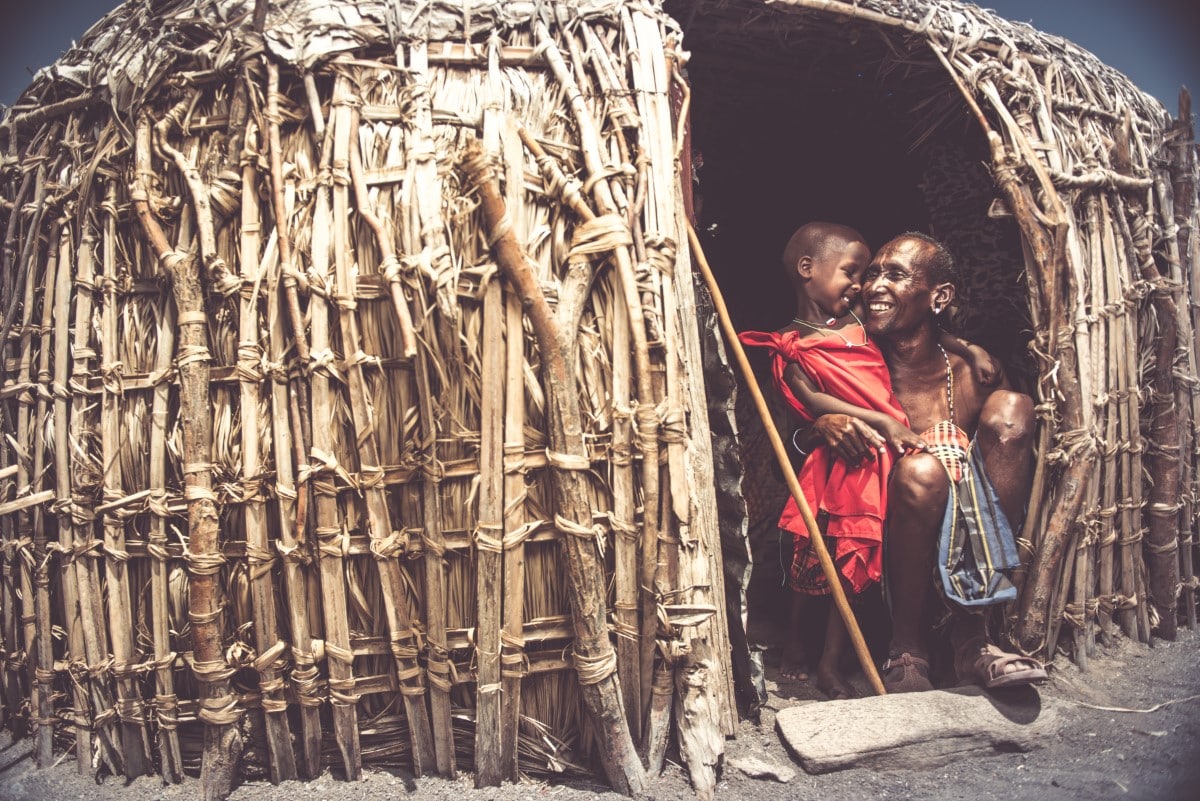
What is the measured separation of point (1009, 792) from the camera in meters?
2.40

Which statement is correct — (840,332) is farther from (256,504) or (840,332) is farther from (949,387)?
(256,504)

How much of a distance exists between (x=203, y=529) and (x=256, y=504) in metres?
0.19

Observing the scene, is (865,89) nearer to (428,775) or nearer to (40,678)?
(428,775)

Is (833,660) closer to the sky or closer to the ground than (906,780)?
closer to the sky

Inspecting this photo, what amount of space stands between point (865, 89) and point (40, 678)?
14.6 ft

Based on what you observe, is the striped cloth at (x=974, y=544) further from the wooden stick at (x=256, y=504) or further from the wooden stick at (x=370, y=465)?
the wooden stick at (x=256, y=504)

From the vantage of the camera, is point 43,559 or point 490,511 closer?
point 490,511

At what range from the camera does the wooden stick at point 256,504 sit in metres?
2.38

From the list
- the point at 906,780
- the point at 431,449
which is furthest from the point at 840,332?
the point at 431,449

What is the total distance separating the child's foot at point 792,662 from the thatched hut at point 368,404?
2.62 feet

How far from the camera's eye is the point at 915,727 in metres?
2.56

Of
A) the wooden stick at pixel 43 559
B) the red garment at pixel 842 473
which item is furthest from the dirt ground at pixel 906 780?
the red garment at pixel 842 473

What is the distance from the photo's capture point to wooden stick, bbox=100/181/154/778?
252 cm

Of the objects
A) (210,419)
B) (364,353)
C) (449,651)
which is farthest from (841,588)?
(210,419)
